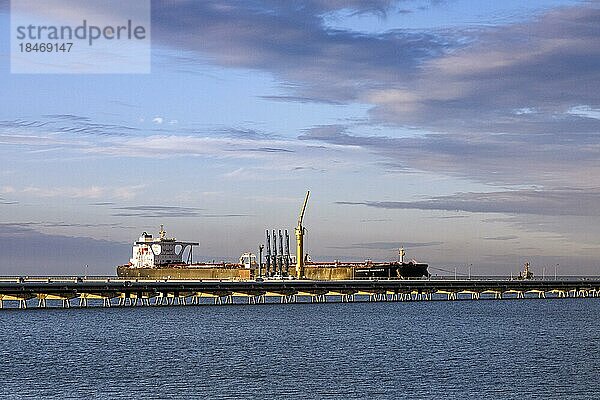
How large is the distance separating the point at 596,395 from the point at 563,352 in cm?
2314

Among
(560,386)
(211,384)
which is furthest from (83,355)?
(560,386)

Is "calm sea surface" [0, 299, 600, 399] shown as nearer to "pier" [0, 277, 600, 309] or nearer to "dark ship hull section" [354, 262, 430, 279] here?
"pier" [0, 277, 600, 309]

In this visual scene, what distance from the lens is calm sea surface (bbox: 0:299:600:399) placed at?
54719mm

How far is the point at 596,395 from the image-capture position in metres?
53.1

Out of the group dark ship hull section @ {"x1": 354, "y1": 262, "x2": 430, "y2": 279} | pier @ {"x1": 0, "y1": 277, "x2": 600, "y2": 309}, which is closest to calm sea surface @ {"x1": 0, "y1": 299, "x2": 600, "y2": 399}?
pier @ {"x1": 0, "y1": 277, "x2": 600, "y2": 309}

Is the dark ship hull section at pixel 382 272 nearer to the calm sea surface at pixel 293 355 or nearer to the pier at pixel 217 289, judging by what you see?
the pier at pixel 217 289

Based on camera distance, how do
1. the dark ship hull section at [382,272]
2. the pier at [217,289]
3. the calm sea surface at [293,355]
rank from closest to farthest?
the calm sea surface at [293,355], the pier at [217,289], the dark ship hull section at [382,272]

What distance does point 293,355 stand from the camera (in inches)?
2817

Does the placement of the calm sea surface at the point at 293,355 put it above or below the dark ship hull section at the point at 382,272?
below

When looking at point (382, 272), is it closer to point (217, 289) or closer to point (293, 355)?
point (217, 289)

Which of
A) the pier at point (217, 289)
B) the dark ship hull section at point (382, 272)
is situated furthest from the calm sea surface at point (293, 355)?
the dark ship hull section at point (382, 272)

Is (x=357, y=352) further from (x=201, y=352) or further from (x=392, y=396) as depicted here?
(x=392, y=396)

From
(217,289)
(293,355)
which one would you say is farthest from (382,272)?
(293,355)

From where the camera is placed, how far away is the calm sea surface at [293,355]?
54719 millimetres
